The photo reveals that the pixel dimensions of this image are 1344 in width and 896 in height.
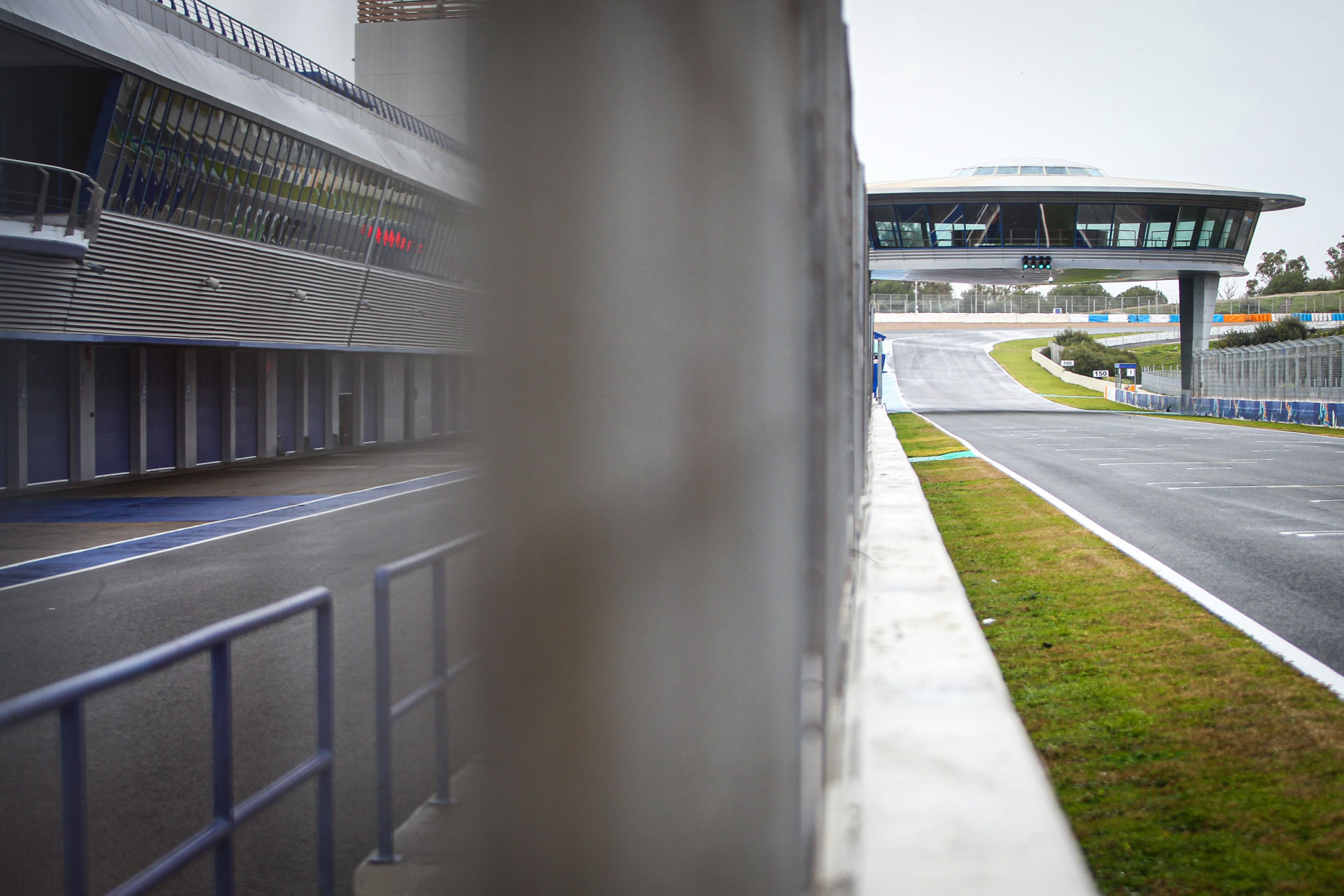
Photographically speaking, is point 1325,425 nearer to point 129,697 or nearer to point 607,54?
point 129,697

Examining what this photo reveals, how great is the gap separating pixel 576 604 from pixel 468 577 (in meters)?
0.12

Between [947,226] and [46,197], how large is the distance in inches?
1944

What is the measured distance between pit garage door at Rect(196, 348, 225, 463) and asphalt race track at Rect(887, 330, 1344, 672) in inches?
794

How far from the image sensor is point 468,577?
97 centimetres

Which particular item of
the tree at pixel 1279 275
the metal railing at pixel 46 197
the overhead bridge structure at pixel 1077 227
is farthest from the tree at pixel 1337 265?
the metal railing at pixel 46 197

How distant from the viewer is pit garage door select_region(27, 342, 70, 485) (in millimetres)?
21500

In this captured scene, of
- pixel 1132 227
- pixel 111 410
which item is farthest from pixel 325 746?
pixel 1132 227

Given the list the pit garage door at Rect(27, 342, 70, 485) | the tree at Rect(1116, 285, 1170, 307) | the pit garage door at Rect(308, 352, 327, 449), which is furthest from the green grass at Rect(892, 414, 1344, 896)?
the tree at Rect(1116, 285, 1170, 307)

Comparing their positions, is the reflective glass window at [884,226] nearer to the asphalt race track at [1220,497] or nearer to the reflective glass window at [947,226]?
the reflective glass window at [947,226]

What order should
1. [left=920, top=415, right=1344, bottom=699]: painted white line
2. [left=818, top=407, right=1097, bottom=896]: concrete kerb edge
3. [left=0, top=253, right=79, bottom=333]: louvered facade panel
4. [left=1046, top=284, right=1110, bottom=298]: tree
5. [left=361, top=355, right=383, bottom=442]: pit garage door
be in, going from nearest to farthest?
[left=818, top=407, right=1097, bottom=896]: concrete kerb edge < [left=920, top=415, right=1344, bottom=699]: painted white line < [left=0, top=253, right=79, bottom=333]: louvered facade panel < [left=361, top=355, right=383, bottom=442]: pit garage door < [left=1046, top=284, right=1110, bottom=298]: tree

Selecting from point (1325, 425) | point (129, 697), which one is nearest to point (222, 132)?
point (129, 697)

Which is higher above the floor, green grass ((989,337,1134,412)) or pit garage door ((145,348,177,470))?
green grass ((989,337,1134,412))

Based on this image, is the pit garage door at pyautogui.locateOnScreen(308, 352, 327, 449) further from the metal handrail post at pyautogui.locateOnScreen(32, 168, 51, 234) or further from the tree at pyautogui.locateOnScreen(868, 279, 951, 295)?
the tree at pyautogui.locateOnScreen(868, 279, 951, 295)

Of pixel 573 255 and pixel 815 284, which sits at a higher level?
pixel 815 284
